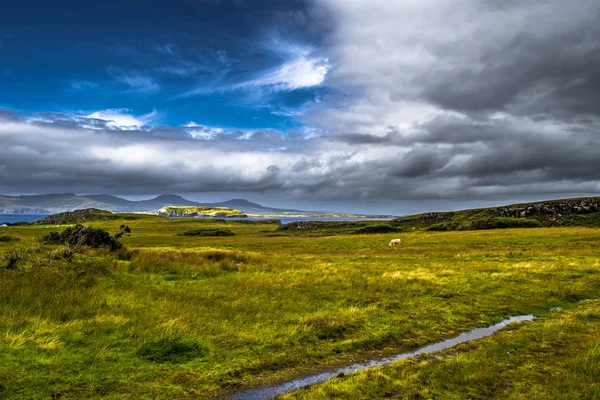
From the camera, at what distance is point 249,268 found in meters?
25.6

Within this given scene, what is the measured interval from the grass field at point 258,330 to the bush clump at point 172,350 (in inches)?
1.3

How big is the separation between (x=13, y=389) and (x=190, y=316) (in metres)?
5.75

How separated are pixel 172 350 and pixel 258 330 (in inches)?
121

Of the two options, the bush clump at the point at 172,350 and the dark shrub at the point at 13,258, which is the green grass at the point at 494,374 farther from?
the dark shrub at the point at 13,258

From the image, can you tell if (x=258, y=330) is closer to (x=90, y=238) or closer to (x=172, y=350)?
(x=172, y=350)

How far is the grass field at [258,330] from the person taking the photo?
8242mm

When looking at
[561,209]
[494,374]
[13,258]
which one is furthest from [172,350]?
[561,209]

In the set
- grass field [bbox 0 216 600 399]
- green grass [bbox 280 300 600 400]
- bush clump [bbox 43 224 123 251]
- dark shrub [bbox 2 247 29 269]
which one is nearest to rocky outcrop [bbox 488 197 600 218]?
grass field [bbox 0 216 600 399]

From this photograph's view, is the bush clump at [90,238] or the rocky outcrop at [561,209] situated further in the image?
the rocky outcrop at [561,209]

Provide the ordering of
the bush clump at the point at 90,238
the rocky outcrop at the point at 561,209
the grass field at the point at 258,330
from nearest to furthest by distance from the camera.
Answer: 1. the grass field at the point at 258,330
2. the bush clump at the point at 90,238
3. the rocky outcrop at the point at 561,209

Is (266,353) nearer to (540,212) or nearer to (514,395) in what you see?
(514,395)

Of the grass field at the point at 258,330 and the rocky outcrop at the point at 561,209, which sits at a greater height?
the rocky outcrop at the point at 561,209

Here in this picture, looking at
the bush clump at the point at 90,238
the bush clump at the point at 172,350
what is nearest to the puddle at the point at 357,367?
the bush clump at the point at 172,350

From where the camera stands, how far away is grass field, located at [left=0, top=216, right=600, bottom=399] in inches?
324
